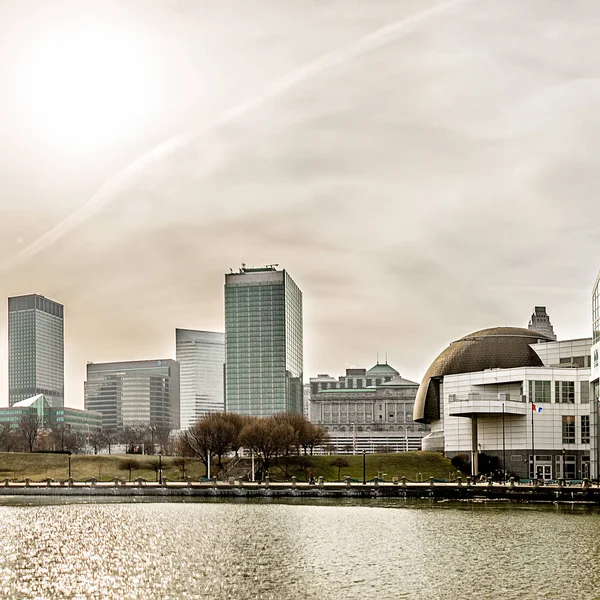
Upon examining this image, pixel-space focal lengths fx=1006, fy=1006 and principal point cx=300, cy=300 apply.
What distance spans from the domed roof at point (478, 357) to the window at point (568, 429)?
15.0 metres

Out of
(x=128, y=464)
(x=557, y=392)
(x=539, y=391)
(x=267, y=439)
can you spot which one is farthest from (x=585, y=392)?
(x=128, y=464)

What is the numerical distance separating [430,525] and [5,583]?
3340cm

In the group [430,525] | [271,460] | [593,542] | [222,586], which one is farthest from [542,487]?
[222,586]

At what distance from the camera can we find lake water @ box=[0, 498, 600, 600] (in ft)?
144

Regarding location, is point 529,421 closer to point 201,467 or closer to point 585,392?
point 585,392

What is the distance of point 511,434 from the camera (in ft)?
459

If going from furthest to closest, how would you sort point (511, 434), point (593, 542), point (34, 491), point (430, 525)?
point (511, 434) < point (34, 491) < point (430, 525) < point (593, 542)

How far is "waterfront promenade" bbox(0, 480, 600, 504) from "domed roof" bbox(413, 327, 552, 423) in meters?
46.0

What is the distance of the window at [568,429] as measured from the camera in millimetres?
138375

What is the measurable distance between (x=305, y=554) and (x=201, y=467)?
314ft

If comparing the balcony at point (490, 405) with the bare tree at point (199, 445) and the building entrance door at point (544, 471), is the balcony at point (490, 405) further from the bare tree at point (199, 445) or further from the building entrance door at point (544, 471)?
the bare tree at point (199, 445)

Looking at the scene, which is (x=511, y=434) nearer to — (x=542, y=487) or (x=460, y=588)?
(x=542, y=487)

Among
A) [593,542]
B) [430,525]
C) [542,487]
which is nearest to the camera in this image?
[593,542]

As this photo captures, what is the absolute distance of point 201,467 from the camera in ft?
490
